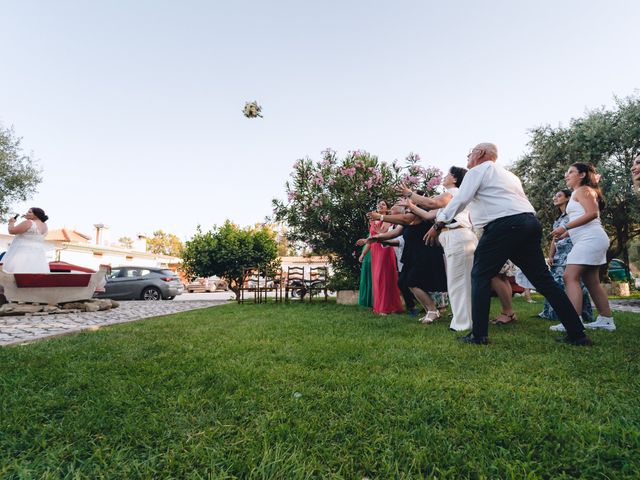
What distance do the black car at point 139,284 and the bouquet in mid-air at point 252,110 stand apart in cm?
849

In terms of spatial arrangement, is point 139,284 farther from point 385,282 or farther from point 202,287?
point 202,287

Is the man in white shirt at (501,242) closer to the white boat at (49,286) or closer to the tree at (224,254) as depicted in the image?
the white boat at (49,286)

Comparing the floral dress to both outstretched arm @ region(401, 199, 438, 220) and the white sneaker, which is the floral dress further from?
outstretched arm @ region(401, 199, 438, 220)

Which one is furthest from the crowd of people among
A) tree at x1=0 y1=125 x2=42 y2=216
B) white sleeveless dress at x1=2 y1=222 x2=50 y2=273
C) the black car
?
tree at x1=0 y1=125 x2=42 y2=216

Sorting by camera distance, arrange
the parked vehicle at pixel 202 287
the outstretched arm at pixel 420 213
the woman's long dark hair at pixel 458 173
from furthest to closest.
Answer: the parked vehicle at pixel 202 287 < the outstretched arm at pixel 420 213 < the woman's long dark hair at pixel 458 173

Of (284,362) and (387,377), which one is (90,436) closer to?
(284,362)

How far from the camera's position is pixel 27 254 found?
8.27 meters

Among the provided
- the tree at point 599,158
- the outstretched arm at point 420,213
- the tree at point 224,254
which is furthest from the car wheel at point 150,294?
the tree at point 599,158

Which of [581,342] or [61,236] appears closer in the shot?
[581,342]

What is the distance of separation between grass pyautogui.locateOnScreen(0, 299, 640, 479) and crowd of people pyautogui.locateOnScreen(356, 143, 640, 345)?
0.63m

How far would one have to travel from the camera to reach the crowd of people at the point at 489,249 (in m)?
3.58

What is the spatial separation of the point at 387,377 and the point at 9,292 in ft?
30.8

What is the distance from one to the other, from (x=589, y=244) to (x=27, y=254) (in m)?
10.6

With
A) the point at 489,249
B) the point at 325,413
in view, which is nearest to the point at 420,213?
the point at 489,249
